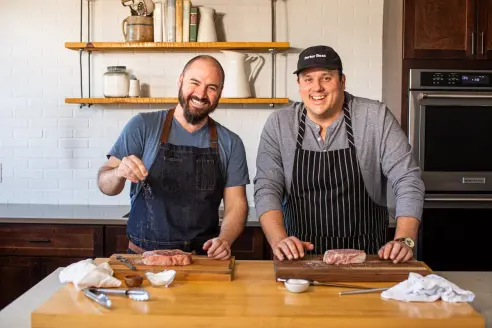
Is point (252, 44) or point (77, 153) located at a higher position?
point (252, 44)

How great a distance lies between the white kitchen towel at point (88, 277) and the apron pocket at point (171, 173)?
0.65 m

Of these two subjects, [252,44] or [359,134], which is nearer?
[359,134]

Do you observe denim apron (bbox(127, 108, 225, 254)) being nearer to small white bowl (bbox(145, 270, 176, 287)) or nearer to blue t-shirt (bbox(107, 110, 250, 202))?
blue t-shirt (bbox(107, 110, 250, 202))

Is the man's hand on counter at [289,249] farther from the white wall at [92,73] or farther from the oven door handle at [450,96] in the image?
the white wall at [92,73]

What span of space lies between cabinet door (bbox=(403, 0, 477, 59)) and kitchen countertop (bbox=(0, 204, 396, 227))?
1025 millimetres

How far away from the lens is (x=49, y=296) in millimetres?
2176

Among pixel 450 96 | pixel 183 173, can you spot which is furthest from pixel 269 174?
pixel 450 96

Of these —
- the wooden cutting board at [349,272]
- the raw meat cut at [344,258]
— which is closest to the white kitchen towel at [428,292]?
the wooden cutting board at [349,272]

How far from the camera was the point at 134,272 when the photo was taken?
7.23 ft

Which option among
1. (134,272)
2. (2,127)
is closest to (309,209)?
(134,272)

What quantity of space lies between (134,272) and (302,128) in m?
0.95

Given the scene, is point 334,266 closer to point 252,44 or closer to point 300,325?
point 300,325

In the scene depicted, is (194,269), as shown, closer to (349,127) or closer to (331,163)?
(331,163)

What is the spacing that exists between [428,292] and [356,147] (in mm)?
856
